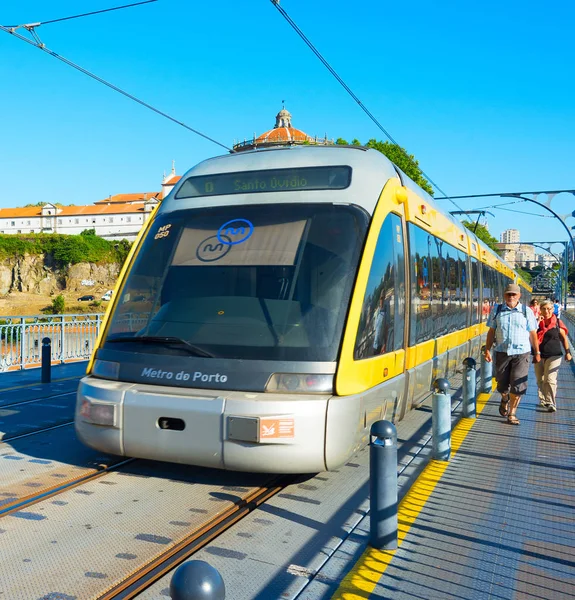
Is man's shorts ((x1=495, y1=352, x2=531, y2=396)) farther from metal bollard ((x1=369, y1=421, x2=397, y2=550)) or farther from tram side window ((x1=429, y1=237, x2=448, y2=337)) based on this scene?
metal bollard ((x1=369, y1=421, x2=397, y2=550))

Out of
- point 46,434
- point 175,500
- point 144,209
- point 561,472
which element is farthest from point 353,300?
point 144,209

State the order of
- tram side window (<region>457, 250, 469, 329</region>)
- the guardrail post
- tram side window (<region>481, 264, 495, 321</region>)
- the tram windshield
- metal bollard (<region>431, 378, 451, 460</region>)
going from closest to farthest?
the tram windshield
metal bollard (<region>431, 378, 451, 460</region>)
tram side window (<region>457, 250, 469, 329</region>)
the guardrail post
tram side window (<region>481, 264, 495, 321</region>)

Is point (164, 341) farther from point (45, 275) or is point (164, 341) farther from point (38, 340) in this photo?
point (45, 275)

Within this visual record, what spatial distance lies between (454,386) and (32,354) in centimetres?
1023

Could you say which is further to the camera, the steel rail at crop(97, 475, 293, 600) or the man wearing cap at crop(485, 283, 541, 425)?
the man wearing cap at crop(485, 283, 541, 425)

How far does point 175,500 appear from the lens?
5414 millimetres

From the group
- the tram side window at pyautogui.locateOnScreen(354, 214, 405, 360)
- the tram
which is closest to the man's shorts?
the tram

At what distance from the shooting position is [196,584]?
2232 mm

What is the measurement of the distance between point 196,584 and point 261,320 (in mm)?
3408

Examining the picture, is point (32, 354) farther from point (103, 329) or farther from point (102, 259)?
point (102, 259)

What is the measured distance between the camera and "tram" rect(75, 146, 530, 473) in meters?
5.15

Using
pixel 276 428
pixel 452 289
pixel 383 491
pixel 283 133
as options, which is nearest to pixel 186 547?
pixel 276 428

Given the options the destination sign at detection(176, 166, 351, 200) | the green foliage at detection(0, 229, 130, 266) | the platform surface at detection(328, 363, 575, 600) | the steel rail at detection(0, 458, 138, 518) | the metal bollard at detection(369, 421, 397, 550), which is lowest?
the platform surface at detection(328, 363, 575, 600)

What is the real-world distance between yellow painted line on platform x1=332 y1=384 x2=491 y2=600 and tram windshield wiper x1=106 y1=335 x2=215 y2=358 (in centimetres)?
207
